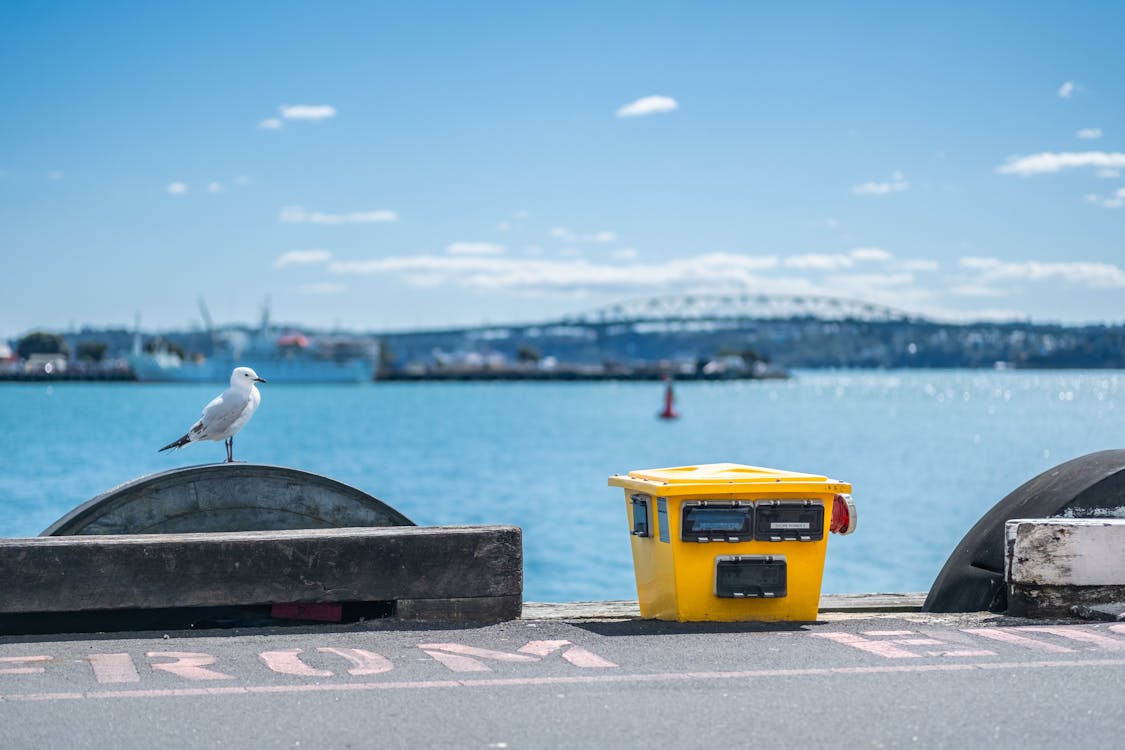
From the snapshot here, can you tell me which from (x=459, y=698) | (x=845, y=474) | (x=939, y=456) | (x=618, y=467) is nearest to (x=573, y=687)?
(x=459, y=698)

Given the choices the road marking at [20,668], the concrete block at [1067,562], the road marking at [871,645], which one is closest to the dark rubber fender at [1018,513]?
the concrete block at [1067,562]

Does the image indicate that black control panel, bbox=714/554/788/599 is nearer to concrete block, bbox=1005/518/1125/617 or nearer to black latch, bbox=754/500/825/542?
black latch, bbox=754/500/825/542

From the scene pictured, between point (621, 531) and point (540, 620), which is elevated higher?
point (540, 620)

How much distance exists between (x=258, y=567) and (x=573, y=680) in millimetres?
2159

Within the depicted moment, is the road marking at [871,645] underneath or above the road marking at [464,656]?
above

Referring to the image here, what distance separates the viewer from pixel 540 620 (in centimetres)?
884

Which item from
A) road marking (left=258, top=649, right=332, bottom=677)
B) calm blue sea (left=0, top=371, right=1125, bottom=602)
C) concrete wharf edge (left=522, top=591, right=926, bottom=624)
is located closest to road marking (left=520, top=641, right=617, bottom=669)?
concrete wharf edge (left=522, top=591, right=926, bottom=624)

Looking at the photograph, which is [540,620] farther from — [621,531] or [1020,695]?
[621,531]

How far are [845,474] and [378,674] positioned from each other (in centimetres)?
5538

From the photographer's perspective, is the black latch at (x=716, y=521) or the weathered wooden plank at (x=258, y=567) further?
the black latch at (x=716, y=521)

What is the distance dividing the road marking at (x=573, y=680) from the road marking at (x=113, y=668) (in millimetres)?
258

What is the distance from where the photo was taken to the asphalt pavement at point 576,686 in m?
6.03

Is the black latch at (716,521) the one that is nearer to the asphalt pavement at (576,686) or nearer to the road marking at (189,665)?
the asphalt pavement at (576,686)

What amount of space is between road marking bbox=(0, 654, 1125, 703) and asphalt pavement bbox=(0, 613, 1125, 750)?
0.02 m
